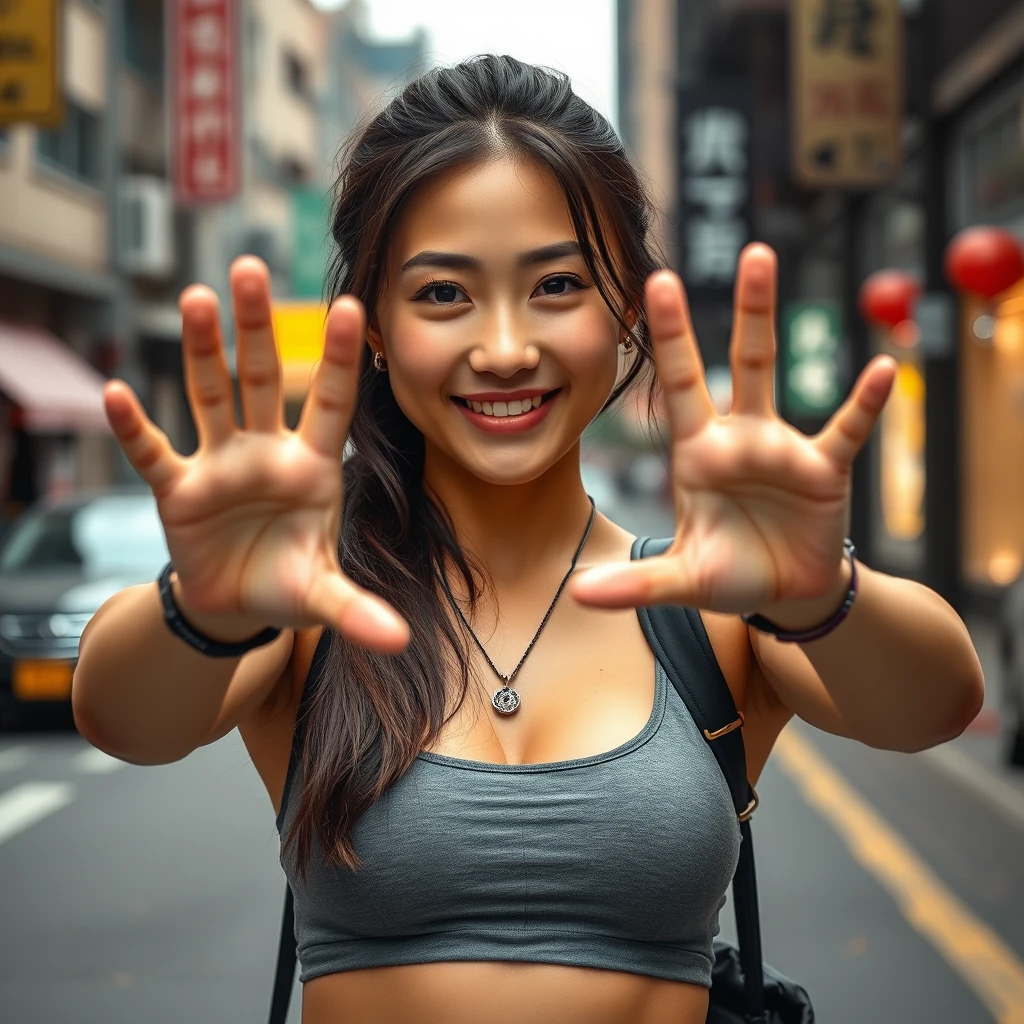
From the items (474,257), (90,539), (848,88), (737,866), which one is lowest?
(737,866)

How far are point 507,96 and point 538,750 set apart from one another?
32.9 inches

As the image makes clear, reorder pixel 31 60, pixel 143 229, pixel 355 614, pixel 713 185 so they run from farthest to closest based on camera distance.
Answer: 1. pixel 143 229
2. pixel 713 185
3. pixel 31 60
4. pixel 355 614

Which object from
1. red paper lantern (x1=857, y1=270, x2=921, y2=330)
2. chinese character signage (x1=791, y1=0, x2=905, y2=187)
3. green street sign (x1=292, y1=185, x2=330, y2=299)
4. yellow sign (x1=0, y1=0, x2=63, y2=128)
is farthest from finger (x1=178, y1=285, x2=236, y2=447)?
green street sign (x1=292, y1=185, x2=330, y2=299)

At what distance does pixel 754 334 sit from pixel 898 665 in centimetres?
43

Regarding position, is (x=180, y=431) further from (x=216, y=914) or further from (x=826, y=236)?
(x=216, y=914)

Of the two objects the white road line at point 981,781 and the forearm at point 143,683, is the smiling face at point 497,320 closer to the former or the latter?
the forearm at point 143,683

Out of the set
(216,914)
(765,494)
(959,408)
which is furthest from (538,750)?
(959,408)

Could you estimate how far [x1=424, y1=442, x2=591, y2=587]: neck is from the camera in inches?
81.7

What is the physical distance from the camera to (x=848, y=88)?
45.7 ft

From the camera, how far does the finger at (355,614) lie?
138cm

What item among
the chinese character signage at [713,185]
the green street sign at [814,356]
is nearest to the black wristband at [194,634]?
the chinese character signage at [713,185]

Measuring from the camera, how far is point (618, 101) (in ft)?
304

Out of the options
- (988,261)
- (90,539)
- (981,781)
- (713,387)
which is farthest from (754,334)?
(713,387)

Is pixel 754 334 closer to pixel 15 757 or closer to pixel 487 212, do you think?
pixel 487 212
